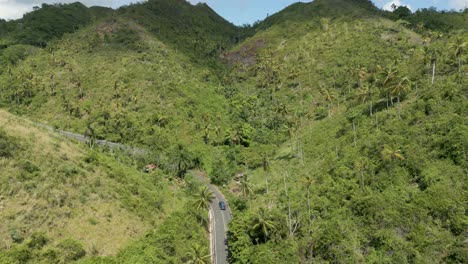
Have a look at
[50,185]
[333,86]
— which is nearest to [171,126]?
[333,86]

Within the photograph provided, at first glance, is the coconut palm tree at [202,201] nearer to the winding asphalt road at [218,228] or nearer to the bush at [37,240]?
the winding asphalt road at [218,228]

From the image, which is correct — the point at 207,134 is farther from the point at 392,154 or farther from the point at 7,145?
the point at 7,145

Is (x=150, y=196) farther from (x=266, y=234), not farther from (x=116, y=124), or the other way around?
(x=116, y=124)

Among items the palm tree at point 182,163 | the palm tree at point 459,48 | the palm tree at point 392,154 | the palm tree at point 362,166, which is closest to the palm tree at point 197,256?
the palm tree at point 362,166

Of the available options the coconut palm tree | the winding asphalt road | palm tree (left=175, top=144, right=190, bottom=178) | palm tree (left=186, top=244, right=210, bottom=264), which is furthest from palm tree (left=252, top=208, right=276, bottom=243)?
palm tree (left=175, top=144, right=190, bottom=178)

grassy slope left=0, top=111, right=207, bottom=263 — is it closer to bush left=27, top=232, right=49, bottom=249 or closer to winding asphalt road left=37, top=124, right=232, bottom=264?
bush left=27, top=232, right=49, bottom=249
